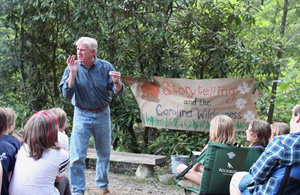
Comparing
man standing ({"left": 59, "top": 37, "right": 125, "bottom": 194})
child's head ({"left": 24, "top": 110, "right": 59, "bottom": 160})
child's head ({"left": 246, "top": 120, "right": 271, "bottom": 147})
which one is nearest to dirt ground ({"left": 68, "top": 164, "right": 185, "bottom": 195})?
man standing ({"left": 59, "top": 37, "right": 125, "bottom": 194})

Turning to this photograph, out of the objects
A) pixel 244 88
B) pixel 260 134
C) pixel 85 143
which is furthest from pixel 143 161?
pixel 260 134

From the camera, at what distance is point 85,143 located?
4152 mm

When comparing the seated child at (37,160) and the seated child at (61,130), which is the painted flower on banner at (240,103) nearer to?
the seated child at (61,130)

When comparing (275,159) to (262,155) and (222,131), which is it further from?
(222,131)

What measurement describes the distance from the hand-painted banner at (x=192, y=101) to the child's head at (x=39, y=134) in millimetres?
3367

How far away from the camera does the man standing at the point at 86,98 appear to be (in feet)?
13.3

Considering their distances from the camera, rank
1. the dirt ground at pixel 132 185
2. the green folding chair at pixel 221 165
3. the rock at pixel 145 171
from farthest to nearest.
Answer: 1. the rock at pixel 145 171
2. the dirt ground at pixel 132 185
3. the green folding chair at pixel 221 165

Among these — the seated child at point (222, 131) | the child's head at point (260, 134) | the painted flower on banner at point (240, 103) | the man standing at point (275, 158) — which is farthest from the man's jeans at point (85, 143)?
the painted flower on banner at point (240, 103)

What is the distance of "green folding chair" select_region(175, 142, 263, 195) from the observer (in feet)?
10.5

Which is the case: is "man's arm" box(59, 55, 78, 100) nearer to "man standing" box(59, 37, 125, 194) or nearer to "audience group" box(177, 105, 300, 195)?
"man standing" box(59, 37, 125, 194)

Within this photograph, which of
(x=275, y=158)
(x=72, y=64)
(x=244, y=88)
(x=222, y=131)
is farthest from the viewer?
(x=244, y=88)

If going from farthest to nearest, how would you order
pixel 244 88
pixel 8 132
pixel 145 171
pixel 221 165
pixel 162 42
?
pixel 162 42 < pixel 244 88 < pixel 145 171 < pixel 221 165 < pixel 8 132

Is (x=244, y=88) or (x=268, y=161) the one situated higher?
(x=244, y=88)

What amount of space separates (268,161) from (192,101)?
3.24 meters
